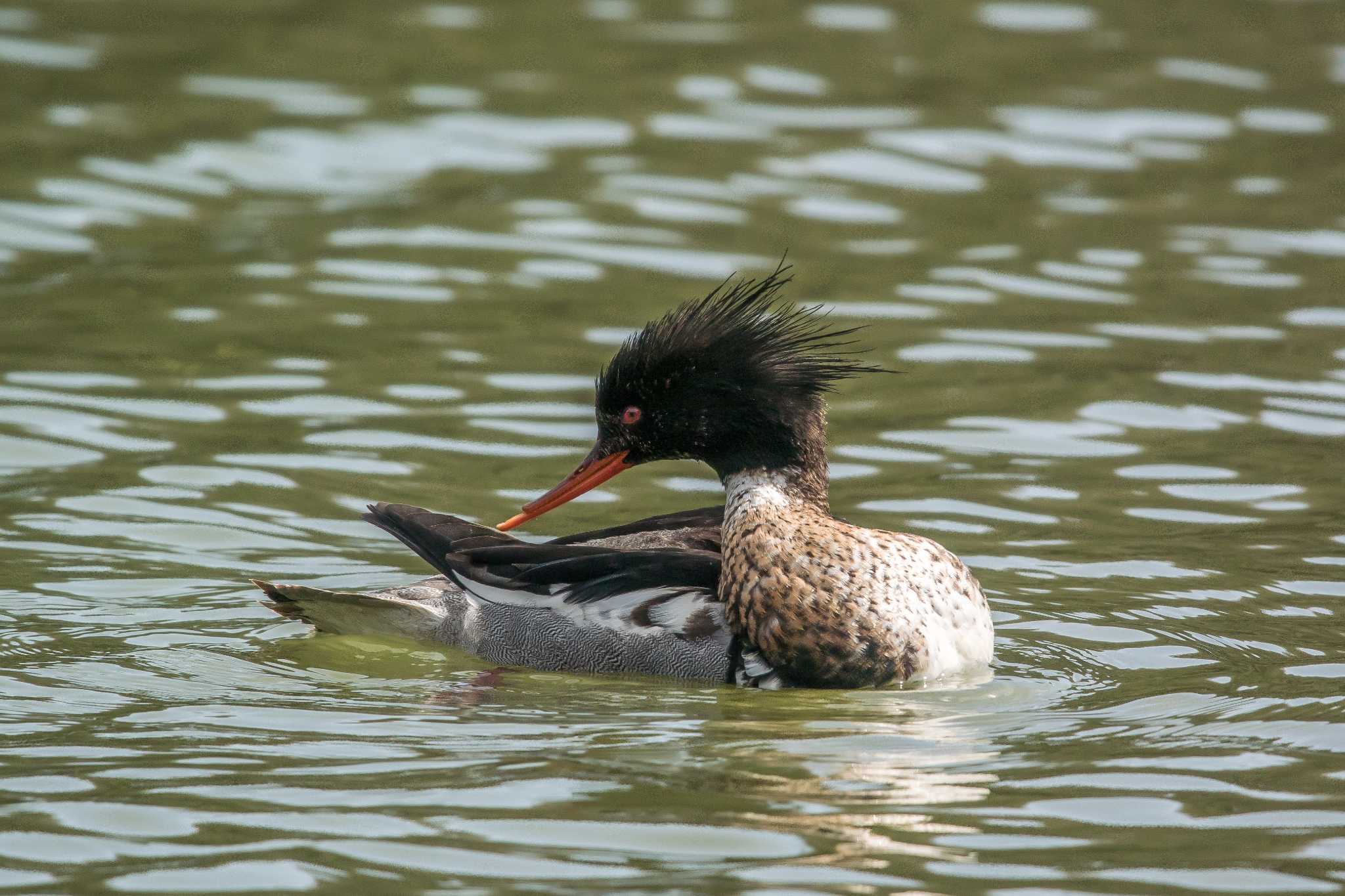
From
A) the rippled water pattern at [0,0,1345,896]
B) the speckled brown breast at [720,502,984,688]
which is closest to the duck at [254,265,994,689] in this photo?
the speckled brown breast at [720,502,984,688]

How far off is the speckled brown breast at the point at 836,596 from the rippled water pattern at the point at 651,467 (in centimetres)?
16

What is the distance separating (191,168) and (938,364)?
244 inches

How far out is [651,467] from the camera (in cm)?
1148

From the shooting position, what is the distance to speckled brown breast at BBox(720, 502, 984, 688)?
7.97m

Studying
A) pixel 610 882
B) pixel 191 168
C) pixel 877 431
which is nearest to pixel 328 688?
pixel 610 882

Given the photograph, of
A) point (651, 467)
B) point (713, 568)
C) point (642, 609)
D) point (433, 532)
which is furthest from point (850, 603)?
point (651, 467)

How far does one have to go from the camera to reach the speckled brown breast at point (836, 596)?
7.97 meters

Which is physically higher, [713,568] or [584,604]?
[713,568]

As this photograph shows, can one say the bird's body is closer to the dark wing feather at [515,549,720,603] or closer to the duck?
the duck

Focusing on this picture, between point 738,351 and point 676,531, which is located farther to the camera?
point 676,531

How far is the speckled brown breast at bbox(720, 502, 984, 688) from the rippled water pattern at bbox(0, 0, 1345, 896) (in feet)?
0.51

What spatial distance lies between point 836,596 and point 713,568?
0.60 m

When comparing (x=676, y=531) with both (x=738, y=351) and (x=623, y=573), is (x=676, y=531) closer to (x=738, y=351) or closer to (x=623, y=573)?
(x=623, y=573)

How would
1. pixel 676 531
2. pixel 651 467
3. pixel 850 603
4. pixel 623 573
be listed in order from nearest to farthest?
pixel 850 603 < pixel 623 573 < pixel 676 531 < pixel 651 467
